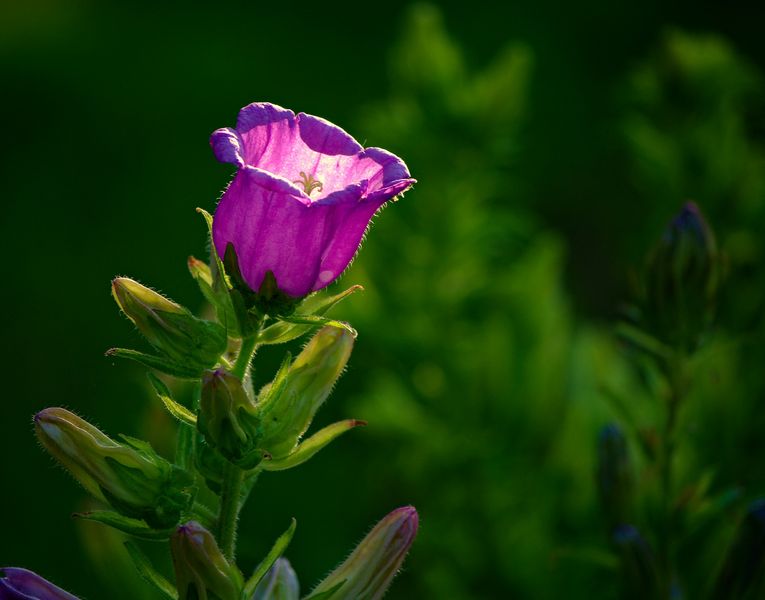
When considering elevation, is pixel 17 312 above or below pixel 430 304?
below

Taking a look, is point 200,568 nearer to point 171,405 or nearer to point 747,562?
point 171,405

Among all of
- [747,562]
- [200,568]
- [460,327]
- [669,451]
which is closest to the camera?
[200,568]

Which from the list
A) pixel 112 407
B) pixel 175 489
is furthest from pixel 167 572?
pixel 112 407

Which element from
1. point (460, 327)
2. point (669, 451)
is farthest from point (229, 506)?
point (460, 327)

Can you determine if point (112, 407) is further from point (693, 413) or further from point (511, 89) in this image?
point (693, 413)

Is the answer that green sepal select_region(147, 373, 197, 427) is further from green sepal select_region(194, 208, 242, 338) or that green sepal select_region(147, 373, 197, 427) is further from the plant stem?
the plant stem

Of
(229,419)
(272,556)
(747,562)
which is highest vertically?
(229,419)
